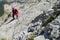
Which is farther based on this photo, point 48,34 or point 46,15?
point 46,15

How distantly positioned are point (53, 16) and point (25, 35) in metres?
2.40

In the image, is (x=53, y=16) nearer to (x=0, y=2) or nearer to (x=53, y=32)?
(x=53, y=32)

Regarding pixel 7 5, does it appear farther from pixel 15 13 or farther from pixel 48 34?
pixel 48 34

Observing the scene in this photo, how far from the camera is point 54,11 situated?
1434cm

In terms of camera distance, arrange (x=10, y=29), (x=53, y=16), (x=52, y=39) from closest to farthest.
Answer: (x=52, y=39), (x=53, y=16), (x=10, y=29)

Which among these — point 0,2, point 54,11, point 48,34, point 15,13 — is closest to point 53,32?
point 48,34

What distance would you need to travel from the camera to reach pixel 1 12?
30.0 meters

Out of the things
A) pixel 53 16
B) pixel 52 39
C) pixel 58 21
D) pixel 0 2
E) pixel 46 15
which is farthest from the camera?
pixel 0 2

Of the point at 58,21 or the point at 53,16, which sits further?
the point at 53,16

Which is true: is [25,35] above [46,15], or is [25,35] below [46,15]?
below

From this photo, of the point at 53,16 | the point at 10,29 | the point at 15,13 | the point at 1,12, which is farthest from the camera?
the point at 1,12

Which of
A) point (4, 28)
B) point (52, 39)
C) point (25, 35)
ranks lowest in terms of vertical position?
point (4, 28)

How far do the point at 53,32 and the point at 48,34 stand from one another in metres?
0.38

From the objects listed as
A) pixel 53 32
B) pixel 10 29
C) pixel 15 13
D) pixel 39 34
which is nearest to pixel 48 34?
pixel 53 32
